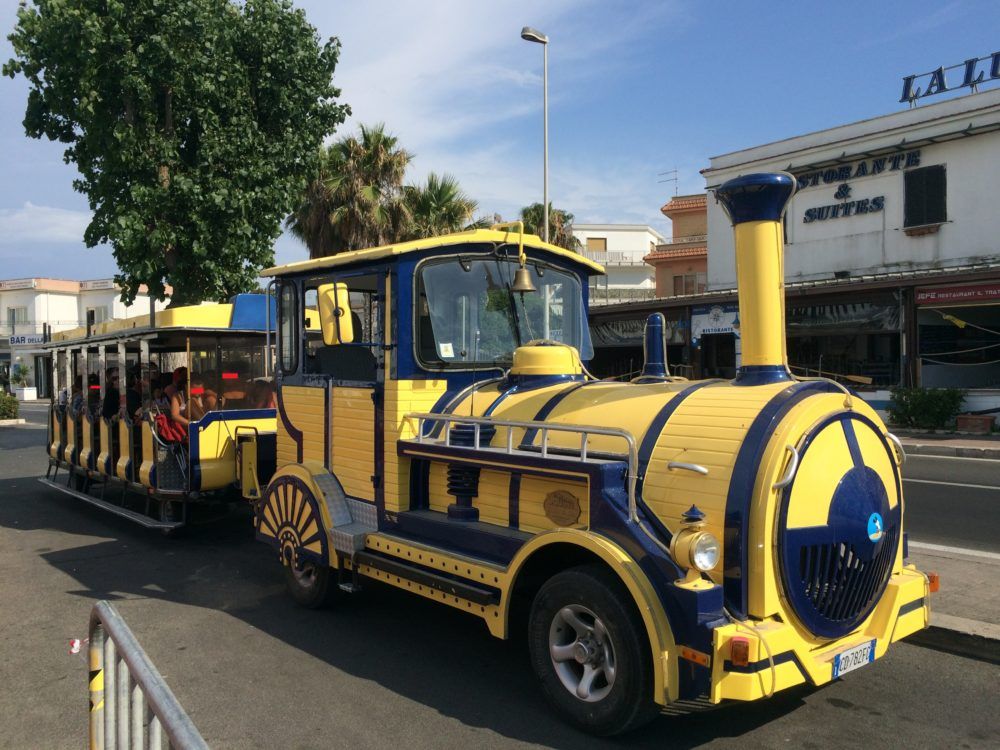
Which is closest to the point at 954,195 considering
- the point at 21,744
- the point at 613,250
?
the point at 21,744

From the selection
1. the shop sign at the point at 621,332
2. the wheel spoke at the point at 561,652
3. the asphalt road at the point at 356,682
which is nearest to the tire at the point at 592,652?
the wheel spoke at the point at 561,652

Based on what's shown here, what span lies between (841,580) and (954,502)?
702 centimetres

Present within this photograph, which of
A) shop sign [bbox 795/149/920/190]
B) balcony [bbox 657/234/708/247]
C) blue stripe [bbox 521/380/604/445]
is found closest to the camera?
blue stripe [bbox 521/380/604/445]

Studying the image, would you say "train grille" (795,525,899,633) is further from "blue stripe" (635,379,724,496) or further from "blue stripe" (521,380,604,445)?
"blue stripe" (521,380,604,445)

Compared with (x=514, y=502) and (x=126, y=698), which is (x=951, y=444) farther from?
(x=126, y=698)

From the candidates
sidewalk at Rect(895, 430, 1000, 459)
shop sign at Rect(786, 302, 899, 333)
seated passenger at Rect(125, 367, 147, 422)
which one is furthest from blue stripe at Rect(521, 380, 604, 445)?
shop sign at Rect(786, 302, 899, 333)

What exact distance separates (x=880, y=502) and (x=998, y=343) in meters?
17.5

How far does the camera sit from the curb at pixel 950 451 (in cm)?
1437

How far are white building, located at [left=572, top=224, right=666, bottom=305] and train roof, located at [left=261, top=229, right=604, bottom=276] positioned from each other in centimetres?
3966

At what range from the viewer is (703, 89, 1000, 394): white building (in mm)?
18438

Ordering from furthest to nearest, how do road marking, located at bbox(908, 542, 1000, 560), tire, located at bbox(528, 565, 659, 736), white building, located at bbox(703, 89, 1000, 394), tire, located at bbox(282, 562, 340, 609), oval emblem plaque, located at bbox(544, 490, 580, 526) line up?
white building, located at bbox(703, 89, 1000, 394) → road marking, located at bbox(908, 542, 1000, 560) → tire, located at bbox(282, 562, 340, 609) → oval emblem plaque, located at bbox(544, 490, 580, 526) → tire, located at bbox(528, 565, 659, 736)

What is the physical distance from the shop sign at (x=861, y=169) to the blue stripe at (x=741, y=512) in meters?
19.4

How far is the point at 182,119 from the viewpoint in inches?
528

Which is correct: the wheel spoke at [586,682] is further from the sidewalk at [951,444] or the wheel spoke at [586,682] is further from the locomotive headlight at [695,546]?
the sidewalk at [951,444]
